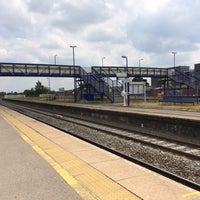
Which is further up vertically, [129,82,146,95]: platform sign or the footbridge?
the footbridge

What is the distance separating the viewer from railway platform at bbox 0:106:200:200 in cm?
450

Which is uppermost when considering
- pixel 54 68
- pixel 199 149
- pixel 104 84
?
pixel 54 68

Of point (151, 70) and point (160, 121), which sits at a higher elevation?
point (151, 70)

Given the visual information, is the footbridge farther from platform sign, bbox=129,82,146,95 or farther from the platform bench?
the platform bench

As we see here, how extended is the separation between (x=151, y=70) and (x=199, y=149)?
5048 cm

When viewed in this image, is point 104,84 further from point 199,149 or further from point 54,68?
point 199,149

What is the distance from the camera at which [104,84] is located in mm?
40969

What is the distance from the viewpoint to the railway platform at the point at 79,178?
450cm

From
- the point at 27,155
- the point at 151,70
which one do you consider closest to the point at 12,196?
the point at 27,155

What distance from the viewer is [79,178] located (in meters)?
5.35

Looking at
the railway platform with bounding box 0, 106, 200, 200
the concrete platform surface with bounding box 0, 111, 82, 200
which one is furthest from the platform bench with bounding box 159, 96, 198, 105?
the concrete platform surface with bounding box 0, 111, 82, 200

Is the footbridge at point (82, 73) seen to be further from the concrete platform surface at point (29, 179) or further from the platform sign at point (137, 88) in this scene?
the concrete platform surface at point (29, 179)

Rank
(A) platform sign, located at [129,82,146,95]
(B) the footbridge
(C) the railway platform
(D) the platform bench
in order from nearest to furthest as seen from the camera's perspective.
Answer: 1. (C) the railway platform
2. (D) the platform bench
3. (B) the footbridge
4. (A) platform sign, located at [129,82,146,95]

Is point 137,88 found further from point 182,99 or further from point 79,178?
point 79,178
